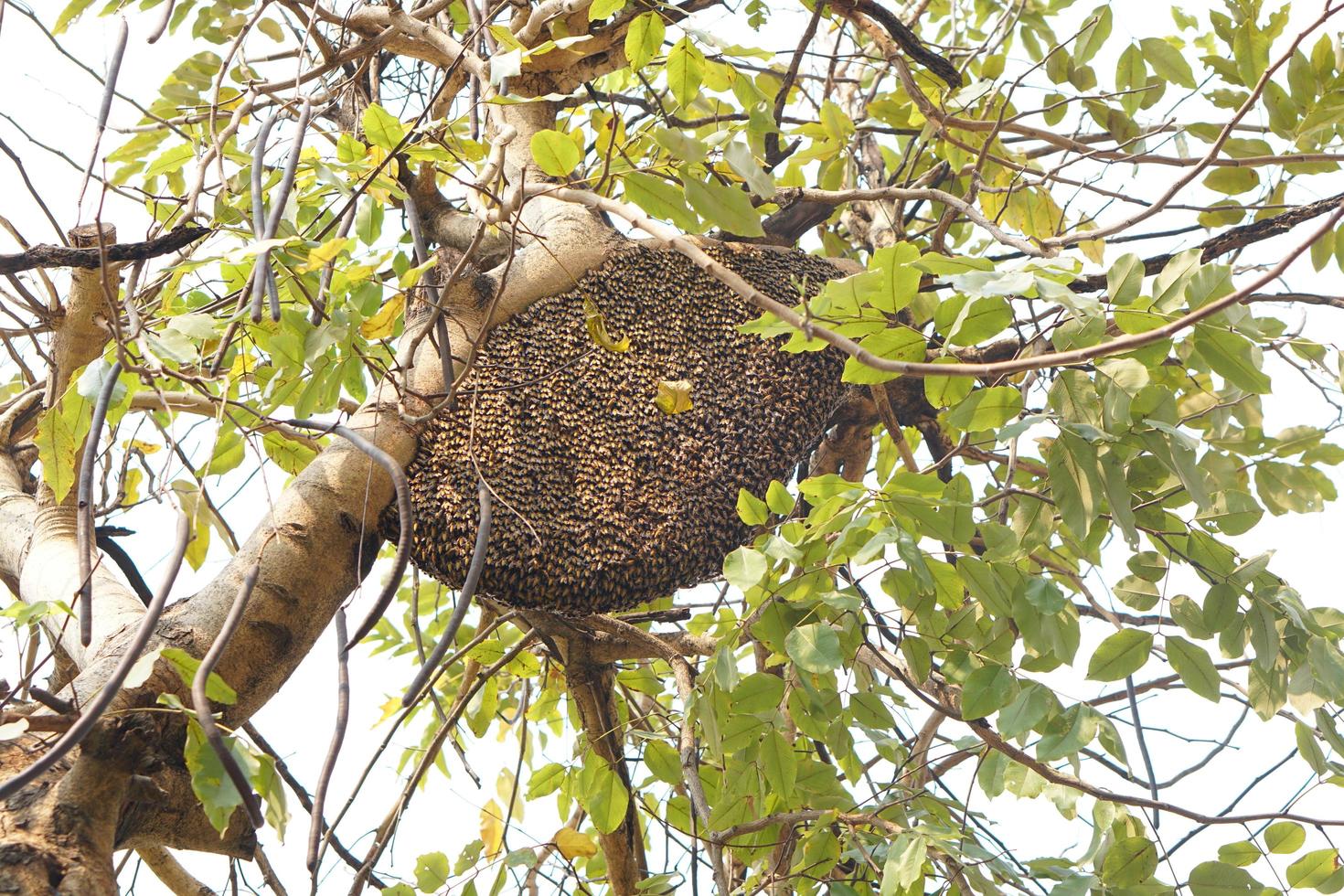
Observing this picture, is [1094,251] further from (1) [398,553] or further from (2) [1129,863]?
(1) [398,553]

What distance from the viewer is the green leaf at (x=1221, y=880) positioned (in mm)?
1472

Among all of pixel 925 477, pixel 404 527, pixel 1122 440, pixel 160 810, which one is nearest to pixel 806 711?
pixel 925 477

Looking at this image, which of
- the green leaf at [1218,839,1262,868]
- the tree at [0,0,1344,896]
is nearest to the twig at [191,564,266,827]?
the tree at [0,0,1344,896]

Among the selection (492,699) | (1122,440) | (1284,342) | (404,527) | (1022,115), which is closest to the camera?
(404,527)

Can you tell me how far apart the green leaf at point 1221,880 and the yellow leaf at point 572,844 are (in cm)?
95

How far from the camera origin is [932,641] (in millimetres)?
1685

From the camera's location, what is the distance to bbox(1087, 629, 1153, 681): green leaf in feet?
4.94

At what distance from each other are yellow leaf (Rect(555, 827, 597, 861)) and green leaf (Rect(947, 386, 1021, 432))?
101 cm

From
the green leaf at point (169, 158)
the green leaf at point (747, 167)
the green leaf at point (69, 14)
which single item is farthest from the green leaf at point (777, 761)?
the green leaf at point (69, 14)

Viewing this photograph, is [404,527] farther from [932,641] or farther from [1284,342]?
[1284,342]

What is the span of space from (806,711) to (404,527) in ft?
2.25

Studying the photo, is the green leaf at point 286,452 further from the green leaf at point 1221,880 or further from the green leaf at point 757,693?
the green leaf at point 1221,880

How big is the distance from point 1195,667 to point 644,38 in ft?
3.92

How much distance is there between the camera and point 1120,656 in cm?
152
